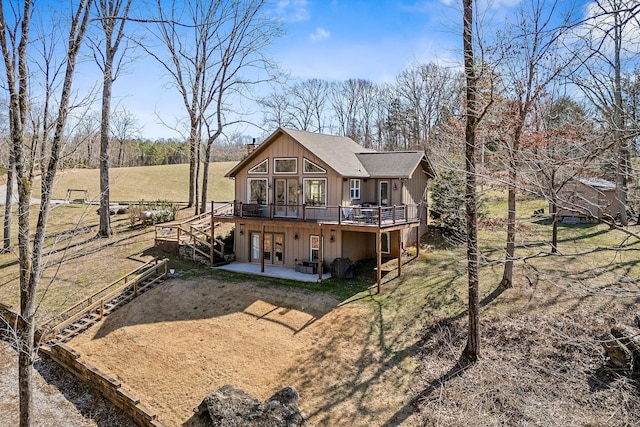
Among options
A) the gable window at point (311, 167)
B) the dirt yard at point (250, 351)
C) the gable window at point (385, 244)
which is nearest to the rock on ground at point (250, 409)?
the dirt yard at point (250, 351)

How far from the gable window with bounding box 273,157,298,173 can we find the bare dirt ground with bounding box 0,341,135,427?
36.3 ft

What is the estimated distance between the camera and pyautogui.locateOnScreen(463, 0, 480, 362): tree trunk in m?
9.17

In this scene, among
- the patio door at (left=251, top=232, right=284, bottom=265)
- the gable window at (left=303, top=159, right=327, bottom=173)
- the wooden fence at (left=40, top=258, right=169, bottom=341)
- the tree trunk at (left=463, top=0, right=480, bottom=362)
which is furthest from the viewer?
the patio door at (left=251, top=232, right=284, bottom=265)

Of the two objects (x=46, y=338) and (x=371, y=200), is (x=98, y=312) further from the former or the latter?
(x=371, y=200)

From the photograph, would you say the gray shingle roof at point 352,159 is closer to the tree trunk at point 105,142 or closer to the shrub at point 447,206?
the shrub at point 447,206

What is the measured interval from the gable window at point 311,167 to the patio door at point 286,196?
815 millimetres

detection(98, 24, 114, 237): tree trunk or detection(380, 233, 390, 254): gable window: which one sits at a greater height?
detection(98, 24, 114, 237): tree trunk

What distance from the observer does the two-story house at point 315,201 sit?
54.3 feet

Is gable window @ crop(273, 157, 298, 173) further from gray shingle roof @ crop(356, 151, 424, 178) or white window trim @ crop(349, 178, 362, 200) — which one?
gray shingle roof @ crop(356, 151, 424, 178)

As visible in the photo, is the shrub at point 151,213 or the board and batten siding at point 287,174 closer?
the board and batten siding at point 287,174

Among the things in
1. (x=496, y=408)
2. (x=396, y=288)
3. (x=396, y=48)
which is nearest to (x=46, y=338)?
(x=396, y=288)

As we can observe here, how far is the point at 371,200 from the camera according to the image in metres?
18.3

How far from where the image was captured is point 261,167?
1850cm

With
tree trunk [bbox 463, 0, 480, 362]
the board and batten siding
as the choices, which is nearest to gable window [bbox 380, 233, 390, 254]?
the board and batten siding
